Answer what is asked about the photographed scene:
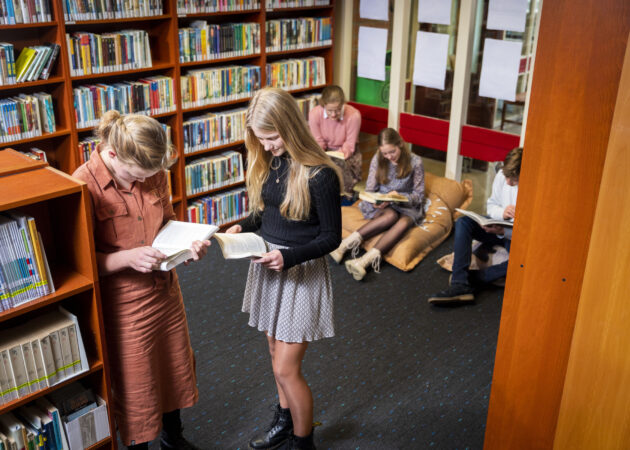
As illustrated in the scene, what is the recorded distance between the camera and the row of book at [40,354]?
1888mm

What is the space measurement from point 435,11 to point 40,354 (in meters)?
4.09

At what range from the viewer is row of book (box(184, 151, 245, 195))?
4824mm

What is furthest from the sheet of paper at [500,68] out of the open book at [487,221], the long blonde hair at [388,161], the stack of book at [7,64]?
the stack of book at [7,64]

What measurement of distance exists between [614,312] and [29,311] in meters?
1.71

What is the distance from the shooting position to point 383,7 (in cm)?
526

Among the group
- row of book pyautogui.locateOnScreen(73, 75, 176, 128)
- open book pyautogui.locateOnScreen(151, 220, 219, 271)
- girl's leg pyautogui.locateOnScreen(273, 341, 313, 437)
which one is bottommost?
girl's leg pyautogui.locateOnScreen(273, 341, 313, 437)

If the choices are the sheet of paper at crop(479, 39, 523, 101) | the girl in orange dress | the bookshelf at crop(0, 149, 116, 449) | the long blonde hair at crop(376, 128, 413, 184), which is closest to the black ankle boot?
the girl in orange dress

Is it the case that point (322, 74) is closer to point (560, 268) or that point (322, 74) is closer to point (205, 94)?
point (205, 94)

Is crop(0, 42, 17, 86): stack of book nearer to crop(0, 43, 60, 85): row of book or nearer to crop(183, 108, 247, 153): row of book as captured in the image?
crop(0, 43, 60, 85): row of book

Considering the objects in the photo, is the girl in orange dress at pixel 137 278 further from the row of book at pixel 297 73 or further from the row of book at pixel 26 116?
the row of book at pixel 297 73

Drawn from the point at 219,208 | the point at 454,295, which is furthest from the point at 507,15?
the point at 219,208

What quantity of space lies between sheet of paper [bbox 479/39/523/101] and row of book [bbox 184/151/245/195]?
2.05 meters

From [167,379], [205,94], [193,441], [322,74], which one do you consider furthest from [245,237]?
[322,74]

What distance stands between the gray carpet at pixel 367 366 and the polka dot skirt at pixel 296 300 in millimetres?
702
